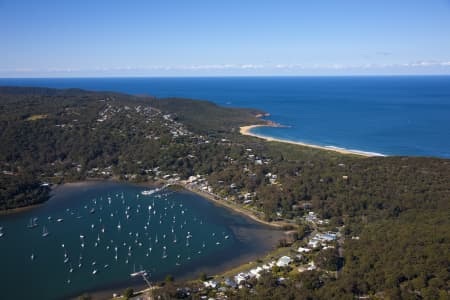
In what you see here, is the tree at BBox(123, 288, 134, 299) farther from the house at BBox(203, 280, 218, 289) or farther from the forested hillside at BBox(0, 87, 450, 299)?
the forested hillside at BBox(0, 87, 450, 299)

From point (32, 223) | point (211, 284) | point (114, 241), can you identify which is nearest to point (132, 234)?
point (114, 241)

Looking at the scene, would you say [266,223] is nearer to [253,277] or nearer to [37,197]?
[253,277]

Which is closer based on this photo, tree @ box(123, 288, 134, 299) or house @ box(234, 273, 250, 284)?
tree @ box(123, 288, 134, 299)

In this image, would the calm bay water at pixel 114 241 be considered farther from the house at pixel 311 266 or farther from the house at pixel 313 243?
the house at pixel 311 266

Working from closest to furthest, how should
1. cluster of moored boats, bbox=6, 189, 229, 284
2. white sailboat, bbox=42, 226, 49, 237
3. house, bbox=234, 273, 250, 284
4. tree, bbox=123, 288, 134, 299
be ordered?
tree, bbox=123, 288, 134, 299 < house, bbox=234, 273, 250, 284 < cluster of moored boats, bbox=6, 189, 229, 284 < white sailboat, bbox=42, 226, 49, 237

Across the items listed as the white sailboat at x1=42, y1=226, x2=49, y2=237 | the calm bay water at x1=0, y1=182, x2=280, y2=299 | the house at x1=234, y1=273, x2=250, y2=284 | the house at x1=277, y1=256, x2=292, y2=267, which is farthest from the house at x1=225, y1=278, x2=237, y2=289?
the white sailboat at x1=42, y1=226, x2=49, y2=237

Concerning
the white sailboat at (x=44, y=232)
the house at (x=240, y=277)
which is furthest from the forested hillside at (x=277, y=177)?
the white sailboat at (x=44, y=232)
